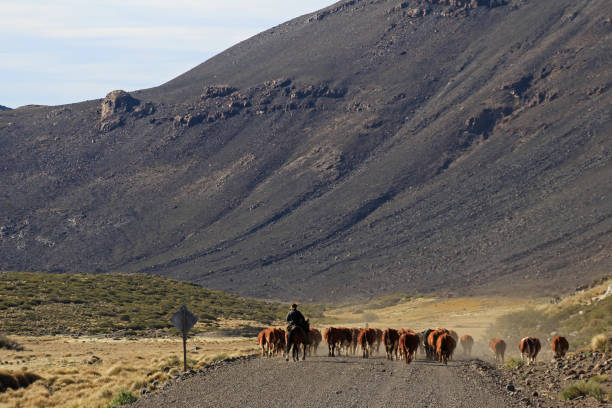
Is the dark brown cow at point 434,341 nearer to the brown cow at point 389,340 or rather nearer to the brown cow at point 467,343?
the brown cow at point 389,340

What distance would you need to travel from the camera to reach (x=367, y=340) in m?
35.4

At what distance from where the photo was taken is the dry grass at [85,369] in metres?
26.4

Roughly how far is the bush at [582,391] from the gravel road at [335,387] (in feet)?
3.94

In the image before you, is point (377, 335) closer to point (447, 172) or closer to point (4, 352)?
point (4, 352)

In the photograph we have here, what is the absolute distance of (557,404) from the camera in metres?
19.4

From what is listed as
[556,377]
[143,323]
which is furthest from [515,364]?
[143,323]

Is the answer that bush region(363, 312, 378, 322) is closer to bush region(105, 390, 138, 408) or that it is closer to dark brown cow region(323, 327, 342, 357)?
dark brown cow region(323, 327, 342, 357)

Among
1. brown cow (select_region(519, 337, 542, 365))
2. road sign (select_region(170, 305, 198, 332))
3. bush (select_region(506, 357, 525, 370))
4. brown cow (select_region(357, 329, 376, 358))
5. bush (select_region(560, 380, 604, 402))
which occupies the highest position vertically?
road sign (select_region(170, 305, 198, 332))

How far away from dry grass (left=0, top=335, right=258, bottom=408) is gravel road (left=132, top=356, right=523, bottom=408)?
2870mm

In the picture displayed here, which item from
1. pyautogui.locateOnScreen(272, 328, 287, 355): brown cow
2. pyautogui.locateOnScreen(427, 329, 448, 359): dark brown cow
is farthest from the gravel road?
pyautogui.locateOnScreen(427, 329, 448, 359): dark brown cow

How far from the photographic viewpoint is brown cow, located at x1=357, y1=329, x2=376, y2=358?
34.1 metres

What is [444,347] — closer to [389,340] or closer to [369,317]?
[389,340]

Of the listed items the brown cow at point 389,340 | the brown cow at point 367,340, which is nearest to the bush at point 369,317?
the brown cow at point 367,340

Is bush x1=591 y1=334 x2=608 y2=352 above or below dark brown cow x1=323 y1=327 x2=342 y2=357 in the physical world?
below
